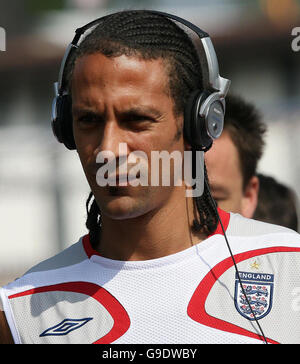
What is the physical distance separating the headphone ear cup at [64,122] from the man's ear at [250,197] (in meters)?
1.43

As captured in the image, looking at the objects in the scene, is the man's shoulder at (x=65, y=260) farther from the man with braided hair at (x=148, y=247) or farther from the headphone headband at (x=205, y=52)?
the headphone headband at (x=205, y=52)

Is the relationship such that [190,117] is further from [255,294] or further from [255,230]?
[255,294]

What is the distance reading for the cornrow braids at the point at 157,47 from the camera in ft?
7.13

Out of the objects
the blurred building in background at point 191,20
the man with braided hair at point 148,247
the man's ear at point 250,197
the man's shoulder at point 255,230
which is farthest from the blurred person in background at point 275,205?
the blurred building in background at point 191,20

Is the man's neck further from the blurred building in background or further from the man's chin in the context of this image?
the blurred building in background

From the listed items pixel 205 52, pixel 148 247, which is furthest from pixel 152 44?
pixel 148 247

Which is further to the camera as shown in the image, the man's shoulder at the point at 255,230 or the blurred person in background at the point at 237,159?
the blurred person in background at the point at 237,159

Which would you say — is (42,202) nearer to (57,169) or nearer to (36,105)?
(57,169)

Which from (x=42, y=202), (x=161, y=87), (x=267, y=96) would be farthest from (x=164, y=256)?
(x=267, y=96)

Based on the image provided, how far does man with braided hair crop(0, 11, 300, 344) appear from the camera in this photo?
2121mm

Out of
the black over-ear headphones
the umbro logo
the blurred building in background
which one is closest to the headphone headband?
the black over-ear headphones

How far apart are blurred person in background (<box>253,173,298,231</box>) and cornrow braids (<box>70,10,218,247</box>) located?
171 cm

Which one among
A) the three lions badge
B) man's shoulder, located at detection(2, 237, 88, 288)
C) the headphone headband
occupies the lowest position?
the three lions badge

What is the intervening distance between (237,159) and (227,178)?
6.2 inches
